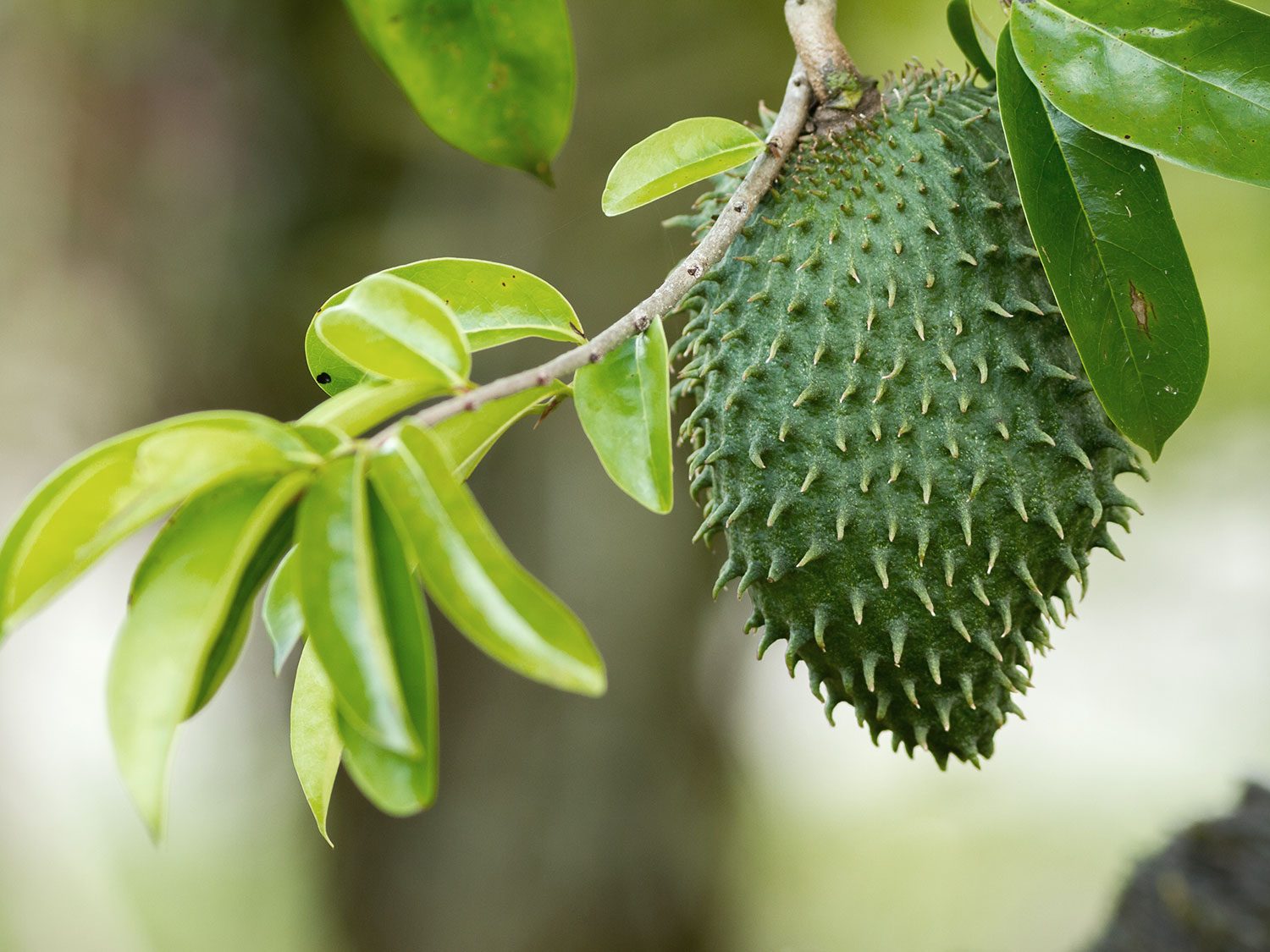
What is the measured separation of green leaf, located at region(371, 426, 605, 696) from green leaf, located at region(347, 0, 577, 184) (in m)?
0.31

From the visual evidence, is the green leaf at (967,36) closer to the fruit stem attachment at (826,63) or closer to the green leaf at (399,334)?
the fruit stem attachment at (826,63)

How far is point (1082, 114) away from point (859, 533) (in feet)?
1.16

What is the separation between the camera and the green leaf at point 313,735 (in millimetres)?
801

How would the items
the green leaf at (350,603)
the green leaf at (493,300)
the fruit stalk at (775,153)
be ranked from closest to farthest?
the green leaf at (350,603) < the fruit stalk at (775,153) < the green leaf at (493,300)

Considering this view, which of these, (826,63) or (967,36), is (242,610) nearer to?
(826,63)

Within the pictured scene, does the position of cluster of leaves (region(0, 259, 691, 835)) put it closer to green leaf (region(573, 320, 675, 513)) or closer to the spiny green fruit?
green leaf (region(573, 320, 675, 513))

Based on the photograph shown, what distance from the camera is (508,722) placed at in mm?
2740

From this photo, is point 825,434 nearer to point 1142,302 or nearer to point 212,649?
point 1142,302

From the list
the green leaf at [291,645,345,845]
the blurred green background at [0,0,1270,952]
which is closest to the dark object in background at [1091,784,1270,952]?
the blurred green background at [0,0,1270,952]

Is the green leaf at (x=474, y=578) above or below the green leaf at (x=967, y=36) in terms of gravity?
below

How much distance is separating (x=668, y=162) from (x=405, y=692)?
19.1 inches

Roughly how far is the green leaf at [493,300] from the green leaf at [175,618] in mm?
276

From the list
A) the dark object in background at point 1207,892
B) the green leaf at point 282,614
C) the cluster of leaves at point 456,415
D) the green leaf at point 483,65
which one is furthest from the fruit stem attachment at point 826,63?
the dark object in background at point 1207,892

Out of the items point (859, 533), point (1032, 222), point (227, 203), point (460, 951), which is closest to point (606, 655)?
point (460, 951)
